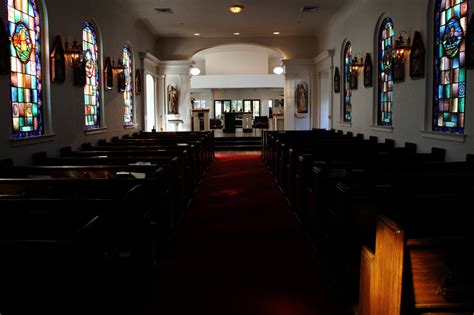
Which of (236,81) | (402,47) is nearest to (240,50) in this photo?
(236,81)

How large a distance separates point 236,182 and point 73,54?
3.54 meters

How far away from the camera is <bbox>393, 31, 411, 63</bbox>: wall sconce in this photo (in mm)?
6732

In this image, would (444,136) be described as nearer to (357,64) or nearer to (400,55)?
(400,55)

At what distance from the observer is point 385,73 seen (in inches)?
323

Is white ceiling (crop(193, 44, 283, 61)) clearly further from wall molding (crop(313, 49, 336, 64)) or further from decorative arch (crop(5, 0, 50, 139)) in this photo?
decorative arch (crop(5, 0, 50, 139))

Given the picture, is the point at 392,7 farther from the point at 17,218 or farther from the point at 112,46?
the point at 17,218

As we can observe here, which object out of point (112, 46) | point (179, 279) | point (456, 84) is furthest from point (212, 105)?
point (179, 279)

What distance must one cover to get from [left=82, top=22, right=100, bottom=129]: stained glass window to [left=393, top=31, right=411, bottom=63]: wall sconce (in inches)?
208

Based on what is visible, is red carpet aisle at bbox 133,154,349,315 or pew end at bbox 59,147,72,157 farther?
pew end at bbox 59,147,72,157

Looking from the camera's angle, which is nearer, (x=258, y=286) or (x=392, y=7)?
(x=258, y=286)

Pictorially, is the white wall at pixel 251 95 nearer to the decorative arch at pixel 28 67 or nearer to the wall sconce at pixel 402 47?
the wall sconce at pixel 402 47

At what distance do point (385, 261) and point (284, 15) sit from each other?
34.3ft

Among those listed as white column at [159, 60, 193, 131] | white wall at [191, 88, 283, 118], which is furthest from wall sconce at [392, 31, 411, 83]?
white wall at [191, 88, 283, 118]

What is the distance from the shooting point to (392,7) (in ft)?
24.8
